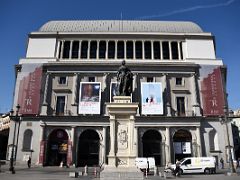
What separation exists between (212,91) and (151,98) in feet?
35.7

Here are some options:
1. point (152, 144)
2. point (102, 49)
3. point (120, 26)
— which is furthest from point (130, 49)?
point (152, 144)

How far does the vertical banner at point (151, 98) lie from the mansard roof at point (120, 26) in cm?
1349

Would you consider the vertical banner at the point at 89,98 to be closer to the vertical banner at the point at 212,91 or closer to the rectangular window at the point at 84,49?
the rectangular window at the point at 84,49

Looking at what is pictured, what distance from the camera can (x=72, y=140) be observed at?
138 ft

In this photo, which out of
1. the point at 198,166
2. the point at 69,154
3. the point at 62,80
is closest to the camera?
the point at 198,166

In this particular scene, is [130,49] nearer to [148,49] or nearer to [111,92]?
[148,49]

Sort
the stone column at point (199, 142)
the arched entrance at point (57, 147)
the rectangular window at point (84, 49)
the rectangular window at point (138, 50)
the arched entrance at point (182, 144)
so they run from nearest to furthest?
1. the stone column at point (199, 142)
2. the arched entrance at point (182, 144)
3. the arched entrance at point (57, 147)
4. the rectangular window at point (138, 50)
5. the rectangular window at point (84, 49)

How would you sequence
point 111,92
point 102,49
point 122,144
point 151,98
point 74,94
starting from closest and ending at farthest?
1. point 122,144
2. point 151,98
3. point 74,94
4. point 111,92
5. point 102,49

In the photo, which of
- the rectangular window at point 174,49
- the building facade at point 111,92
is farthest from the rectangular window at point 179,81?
the rectangular window at point 174,49

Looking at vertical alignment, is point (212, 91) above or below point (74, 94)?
above

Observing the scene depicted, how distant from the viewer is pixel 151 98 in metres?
44.0

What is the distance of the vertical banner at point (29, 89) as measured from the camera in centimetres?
4434

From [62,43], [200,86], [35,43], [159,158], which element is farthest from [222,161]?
[35,43]

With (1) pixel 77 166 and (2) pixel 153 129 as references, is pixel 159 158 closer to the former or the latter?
(2) pixel 153 129
